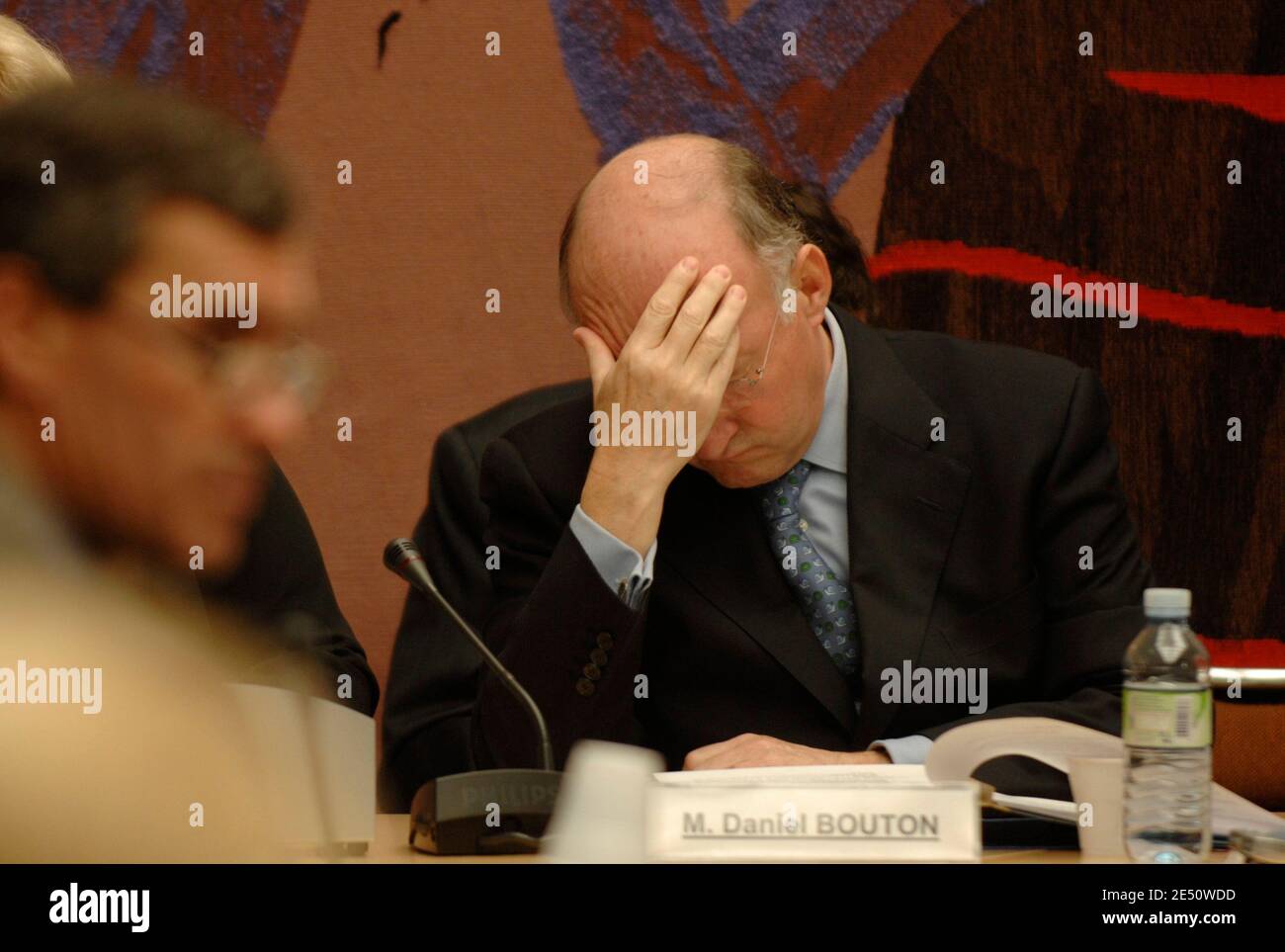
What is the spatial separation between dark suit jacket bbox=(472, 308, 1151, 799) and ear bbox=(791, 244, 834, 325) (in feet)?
0.31

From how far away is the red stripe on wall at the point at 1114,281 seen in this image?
233 cm

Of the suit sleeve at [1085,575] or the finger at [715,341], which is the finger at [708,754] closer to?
the suit sleeve at [1085,575]

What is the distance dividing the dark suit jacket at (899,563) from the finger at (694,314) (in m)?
0.24

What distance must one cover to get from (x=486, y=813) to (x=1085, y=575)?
0.88 metres

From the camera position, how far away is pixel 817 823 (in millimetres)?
983

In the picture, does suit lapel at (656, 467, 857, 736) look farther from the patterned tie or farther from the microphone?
the microphone

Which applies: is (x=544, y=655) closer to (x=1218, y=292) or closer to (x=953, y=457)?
(x=953, y=457)

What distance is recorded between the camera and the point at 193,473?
3.24 ft
